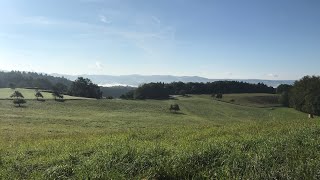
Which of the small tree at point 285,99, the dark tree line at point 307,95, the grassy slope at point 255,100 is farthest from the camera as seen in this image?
the grassy slope at point 255,100

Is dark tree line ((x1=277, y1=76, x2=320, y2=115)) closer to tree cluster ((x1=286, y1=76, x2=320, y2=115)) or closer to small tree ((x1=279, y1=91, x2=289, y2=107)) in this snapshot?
tree cluster ((x1=286, y1=76, x2=320, y2=115))

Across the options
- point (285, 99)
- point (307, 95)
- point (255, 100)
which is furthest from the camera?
point (255, 100)

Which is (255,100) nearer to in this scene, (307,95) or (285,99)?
(285,99)

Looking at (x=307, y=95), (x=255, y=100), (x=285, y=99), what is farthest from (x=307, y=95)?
(x=255, y=100)

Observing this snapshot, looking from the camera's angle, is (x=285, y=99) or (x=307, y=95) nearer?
(x=307, y=95)

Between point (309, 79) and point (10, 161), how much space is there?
109 m

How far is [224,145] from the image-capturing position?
15.3m

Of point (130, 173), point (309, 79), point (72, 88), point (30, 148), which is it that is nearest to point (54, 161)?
point (130, 173)

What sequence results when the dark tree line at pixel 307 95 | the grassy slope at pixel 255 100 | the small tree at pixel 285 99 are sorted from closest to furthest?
the dark tree line at pixel 307 95, the small tree at pixel 285 99, the grassy slope at pixel 255 100

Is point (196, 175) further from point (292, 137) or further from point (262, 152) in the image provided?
point (292, 137)

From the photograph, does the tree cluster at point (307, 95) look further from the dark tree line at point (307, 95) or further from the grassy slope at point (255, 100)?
the grassy slope at point (255, 100)

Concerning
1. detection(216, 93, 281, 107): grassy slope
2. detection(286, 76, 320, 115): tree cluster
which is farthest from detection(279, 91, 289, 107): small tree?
detection(286, 76, 320, 115): tree cluster

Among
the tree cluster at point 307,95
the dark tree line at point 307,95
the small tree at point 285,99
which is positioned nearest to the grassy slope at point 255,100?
the small tree at point 285,99

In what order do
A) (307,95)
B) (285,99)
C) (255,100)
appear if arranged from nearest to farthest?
1. (307,95)
2. (285,99)
3. (255,100)
